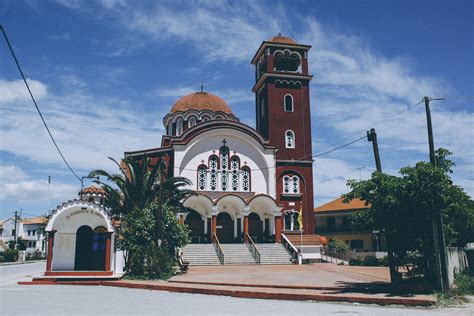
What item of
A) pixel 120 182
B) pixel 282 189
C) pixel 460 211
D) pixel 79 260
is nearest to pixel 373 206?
pixel 460 211

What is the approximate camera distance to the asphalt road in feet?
39.6

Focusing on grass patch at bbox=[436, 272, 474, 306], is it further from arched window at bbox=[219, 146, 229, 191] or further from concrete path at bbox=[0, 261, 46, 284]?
arched window at bbox=[219, 146, 229, 191]

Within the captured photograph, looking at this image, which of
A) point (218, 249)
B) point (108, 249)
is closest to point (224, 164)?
point (218, 249)

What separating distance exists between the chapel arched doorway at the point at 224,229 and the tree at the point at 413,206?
20.3 m

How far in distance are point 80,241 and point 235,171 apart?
16.3 meters

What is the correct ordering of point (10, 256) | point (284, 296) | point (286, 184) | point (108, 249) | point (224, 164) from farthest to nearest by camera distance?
1. point (10, 256)
2. point (286, 184)
3. point (224, 164)
4. point (108, 249)
5. point (284, 296)

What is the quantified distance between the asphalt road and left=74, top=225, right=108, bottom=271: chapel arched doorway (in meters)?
7.24

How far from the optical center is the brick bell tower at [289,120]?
3809 centimetres

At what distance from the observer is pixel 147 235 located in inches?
894

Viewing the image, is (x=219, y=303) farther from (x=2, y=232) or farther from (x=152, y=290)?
(x=2, y=232)

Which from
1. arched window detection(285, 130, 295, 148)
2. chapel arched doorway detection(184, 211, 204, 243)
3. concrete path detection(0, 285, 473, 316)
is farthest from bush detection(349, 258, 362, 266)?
concrete path detection(0, 285, 473, 316)

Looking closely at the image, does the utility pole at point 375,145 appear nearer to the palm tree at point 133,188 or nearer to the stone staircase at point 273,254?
the palm tree at point 133,188

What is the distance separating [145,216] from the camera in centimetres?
2303

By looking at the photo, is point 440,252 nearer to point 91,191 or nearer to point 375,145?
point 375,145
